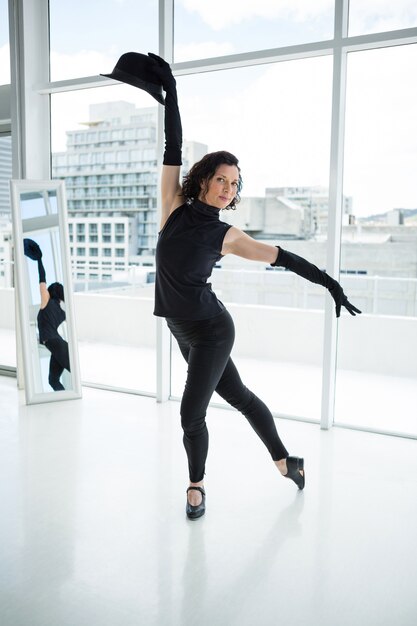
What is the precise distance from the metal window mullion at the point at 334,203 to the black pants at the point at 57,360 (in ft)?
6.23

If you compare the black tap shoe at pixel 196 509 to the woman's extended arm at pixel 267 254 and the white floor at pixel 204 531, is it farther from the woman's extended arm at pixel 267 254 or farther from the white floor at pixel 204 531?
the woman's extended arm at pixel 267 254

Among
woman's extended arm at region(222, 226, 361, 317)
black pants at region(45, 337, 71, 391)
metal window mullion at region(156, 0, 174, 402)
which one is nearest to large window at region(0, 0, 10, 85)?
metal window mullion at region(156, 0, 174, 402)

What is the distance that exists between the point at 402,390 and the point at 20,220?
2.92 meters

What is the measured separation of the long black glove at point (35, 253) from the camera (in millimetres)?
4246

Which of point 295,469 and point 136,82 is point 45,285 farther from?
point 295,469

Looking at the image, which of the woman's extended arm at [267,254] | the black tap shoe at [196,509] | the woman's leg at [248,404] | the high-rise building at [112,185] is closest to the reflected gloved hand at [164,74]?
the woman's extended arm at [267,254]

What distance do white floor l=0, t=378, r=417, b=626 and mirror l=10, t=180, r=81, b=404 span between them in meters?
0.64

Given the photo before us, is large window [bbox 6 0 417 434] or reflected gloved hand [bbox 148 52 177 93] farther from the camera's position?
large window [bbox 6 0 417 434]

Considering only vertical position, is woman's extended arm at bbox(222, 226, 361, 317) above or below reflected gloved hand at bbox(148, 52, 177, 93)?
below

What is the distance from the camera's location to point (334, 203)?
11.5ft

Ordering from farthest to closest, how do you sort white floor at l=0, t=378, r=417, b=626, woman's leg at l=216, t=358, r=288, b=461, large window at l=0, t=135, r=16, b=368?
large window at l=0, t=135, r=16, b=368 → woman's leg at l=216, t=358, r=288, b=461 → white floor at l=0, t=378, r=417, b=626

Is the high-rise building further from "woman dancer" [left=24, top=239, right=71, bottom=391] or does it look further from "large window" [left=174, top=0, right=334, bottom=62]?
"large window" [left=174, top=0, right=334, bottom=62]

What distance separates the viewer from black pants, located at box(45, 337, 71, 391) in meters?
4.21

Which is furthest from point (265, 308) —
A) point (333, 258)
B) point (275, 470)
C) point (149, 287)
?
point (275, 470)
